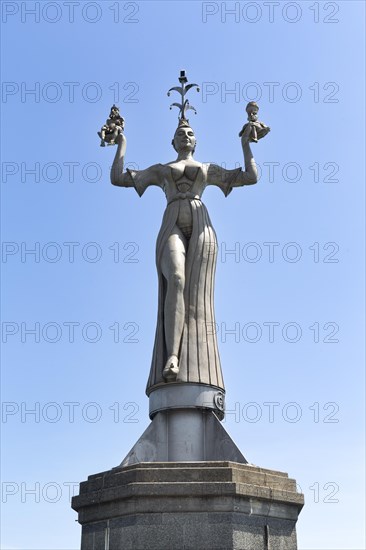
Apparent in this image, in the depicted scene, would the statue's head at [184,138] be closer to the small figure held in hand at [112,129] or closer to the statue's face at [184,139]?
the statue's face at [184,139]

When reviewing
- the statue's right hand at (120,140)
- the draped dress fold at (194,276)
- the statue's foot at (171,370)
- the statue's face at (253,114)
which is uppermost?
the statue's face at (253,114)

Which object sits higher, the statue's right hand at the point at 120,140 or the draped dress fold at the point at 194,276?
the statue's right hand at the point at 120,140

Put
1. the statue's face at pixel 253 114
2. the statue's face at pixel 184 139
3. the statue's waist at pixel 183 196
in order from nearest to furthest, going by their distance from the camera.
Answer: the statue's waist at pixel 183 196 → the statue's face at pixel 253 114 → the statue's face at pixel 184 139

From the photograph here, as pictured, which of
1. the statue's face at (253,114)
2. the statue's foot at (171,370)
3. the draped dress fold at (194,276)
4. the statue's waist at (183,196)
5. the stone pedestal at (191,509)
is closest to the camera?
the stone pedestal at (191,509)

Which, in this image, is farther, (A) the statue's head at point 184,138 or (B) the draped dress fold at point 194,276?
(A) the statue's head at point 184,138

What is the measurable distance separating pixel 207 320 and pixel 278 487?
311cm

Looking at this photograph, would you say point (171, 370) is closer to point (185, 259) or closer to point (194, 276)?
point (194, 276)

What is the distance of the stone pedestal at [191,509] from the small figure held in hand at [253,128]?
19.5 ft

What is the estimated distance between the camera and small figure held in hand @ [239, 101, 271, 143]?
15211 mm

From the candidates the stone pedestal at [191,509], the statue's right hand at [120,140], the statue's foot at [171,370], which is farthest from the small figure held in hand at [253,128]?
the stone pedestal at [191,509]

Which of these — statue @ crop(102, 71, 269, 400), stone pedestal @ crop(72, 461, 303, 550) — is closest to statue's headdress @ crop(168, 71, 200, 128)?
statue @ crop(102, 71, 269, 400)

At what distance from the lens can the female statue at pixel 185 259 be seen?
1401cm

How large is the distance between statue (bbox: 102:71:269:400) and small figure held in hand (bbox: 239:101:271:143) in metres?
0.05

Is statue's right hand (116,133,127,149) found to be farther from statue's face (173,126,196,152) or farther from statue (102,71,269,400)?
statue's face (173,126,196,152)
